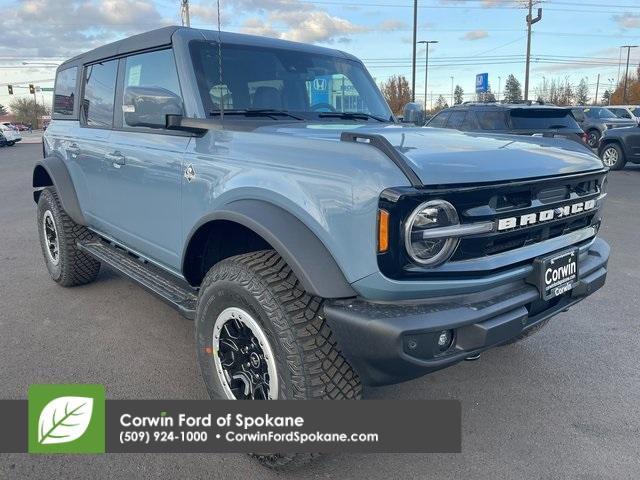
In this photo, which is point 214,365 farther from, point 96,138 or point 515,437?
point 96,138

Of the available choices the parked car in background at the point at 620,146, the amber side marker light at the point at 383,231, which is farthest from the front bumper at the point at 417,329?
the parked car in background at the point at 620,146

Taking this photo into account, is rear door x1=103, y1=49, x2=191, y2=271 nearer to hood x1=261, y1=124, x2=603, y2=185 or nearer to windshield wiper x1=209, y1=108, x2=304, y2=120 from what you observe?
windshield wiper x1=209, y1=108, x2=304, y2=120

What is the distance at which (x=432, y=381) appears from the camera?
3.25 meters

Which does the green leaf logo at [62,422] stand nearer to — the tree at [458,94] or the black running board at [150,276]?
the black running board at [150,276]

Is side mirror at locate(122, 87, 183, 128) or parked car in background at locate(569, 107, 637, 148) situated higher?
parked car in background at locate(569, 107, 637, 148)

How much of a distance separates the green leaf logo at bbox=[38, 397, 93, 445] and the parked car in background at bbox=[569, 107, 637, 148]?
15.2 meters

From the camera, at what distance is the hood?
6.91ft

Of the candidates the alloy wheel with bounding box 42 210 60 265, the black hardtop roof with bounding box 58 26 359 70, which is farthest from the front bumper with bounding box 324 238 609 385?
the alloy wheel with bounding box 42 210 60 265

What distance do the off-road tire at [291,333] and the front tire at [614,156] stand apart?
1433cm

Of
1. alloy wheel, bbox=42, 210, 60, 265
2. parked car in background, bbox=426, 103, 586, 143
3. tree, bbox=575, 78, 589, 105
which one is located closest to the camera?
alloy wheel, bbox=42, 210, 60, 265

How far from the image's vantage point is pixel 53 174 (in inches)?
181

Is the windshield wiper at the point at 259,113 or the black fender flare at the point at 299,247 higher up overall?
the windshield wiper at the point at 259,113

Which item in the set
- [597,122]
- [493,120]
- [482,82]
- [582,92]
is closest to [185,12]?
[493,120]

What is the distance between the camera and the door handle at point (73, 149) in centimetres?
438
